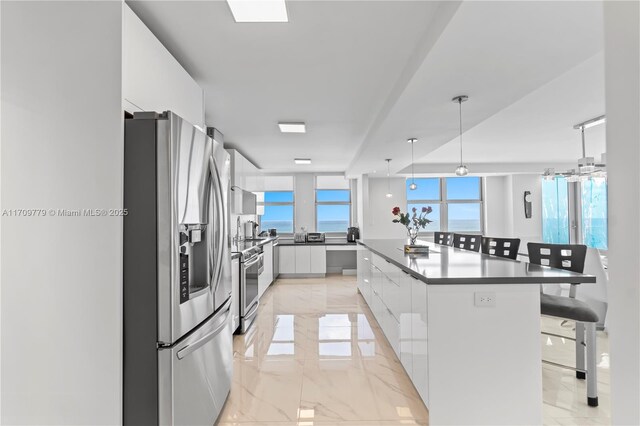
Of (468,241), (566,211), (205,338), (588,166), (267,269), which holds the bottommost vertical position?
(267,269)

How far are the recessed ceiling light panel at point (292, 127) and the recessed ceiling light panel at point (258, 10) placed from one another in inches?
88.1

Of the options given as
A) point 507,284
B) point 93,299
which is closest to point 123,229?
point 93,299

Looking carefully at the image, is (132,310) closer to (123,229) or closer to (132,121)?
(123,229)

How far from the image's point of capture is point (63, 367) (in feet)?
5.40

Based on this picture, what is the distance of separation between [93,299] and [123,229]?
343 millimetres

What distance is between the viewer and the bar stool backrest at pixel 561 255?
9.44 ft

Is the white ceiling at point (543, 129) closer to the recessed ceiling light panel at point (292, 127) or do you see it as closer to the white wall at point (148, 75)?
the recessed ceiling light panel at point (292, 127)

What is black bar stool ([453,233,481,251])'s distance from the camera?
4.72m

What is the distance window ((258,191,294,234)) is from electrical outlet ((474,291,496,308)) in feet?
21.7

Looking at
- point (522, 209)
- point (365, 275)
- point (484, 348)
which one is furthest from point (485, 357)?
point (522, 209)

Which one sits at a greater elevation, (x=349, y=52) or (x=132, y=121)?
(x=349, y=52)

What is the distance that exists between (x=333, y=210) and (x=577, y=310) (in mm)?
6366

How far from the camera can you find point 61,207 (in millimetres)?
1680

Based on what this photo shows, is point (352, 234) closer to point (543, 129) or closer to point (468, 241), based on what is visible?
point (468, 241)
